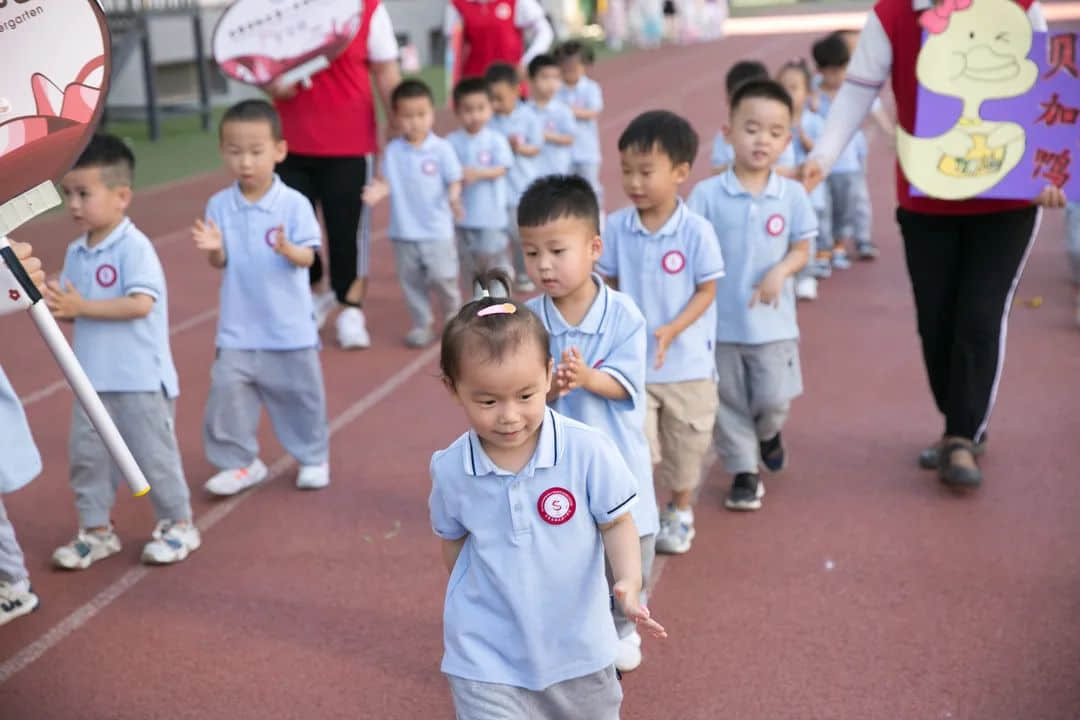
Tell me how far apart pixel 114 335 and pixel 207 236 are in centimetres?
65

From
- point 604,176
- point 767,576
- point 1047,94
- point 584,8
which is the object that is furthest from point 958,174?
point 584,8

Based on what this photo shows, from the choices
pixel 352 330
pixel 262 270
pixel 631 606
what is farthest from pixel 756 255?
pixel 352 330

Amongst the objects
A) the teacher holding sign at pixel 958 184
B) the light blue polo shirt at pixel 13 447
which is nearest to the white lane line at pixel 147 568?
the light blue polo shirt at pixel 13 447

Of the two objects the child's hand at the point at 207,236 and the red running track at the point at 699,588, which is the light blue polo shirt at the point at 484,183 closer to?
the red running track at the point at 699,588

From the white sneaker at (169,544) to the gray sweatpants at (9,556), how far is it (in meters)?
0.52

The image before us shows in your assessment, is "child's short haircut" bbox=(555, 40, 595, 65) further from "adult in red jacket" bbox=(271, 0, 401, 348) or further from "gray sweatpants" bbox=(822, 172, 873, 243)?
"adult in red jacket" bbox=(271, 0, 401, 348)

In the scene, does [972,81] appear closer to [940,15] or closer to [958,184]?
[940,15]

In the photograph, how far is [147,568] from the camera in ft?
16.4

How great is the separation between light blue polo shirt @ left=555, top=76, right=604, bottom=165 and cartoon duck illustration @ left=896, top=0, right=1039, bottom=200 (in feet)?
19.1

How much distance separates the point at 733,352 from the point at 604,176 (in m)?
9.99

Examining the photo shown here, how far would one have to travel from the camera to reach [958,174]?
5180mm

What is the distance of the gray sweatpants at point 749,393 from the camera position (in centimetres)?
521

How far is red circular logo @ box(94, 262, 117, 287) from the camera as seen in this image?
15.5ft

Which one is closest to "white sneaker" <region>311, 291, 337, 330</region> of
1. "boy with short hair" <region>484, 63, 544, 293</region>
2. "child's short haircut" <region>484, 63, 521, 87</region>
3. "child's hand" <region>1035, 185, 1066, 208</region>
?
"boy with short hair" <region>484, 63, 544, 293</region>
